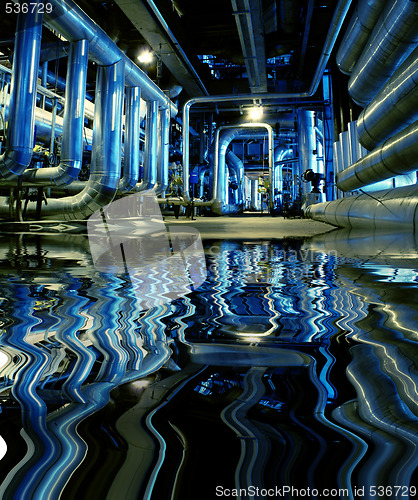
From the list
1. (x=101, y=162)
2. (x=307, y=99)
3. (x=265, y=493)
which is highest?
(x=307, y=99)

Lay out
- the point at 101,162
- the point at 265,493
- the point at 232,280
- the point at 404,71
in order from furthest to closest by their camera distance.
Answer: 1. the point at 101,162
2. the point at 404,71
3. the point at 232,280
4. the point at 265,493

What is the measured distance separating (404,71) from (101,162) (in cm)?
216

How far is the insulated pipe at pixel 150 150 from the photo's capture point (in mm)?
4078

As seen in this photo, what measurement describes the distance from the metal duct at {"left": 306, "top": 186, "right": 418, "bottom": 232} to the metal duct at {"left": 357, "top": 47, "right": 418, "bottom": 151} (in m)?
0.38

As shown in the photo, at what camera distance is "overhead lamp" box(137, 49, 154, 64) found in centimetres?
427

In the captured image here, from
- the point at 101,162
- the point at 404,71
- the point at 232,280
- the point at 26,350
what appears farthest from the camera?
the point at 101,162

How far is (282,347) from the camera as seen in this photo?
0.39 m

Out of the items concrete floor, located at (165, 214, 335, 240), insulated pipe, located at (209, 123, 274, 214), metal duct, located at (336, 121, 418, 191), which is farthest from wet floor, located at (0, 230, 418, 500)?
insulated pipe, located at (209, 123, 274, 214)

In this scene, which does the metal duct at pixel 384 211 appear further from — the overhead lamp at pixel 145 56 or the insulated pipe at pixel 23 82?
the overhead lamp at pixel 145 56

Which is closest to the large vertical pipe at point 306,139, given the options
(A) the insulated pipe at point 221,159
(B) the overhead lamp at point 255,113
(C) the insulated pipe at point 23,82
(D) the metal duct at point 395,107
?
(A) the insulated pipe at point 221,159

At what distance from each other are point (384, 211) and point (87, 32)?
2.34 meters

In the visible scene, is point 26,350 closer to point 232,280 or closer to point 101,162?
point 232,280

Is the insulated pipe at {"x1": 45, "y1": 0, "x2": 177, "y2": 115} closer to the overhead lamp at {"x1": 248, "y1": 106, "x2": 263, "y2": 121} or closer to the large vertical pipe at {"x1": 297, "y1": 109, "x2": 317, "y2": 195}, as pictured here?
the overhead lamp at {"x1": 248, "y1": 106, "x2": 263, "y2": 121}

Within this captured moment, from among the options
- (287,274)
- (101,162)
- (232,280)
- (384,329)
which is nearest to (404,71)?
(287,274)
